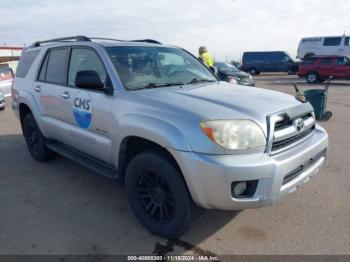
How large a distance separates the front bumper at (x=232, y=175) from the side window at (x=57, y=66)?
7.74ft

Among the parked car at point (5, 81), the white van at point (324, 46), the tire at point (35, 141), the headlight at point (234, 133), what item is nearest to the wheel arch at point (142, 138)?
the headlight at point (234, 133)

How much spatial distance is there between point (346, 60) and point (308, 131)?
1795 cm

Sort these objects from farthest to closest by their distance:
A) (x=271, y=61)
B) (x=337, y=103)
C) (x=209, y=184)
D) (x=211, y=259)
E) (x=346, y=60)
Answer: (x=271, y=61), (x=346, y=60), (x=337, y=103), (x=211, y=259), (x=209, y=184)

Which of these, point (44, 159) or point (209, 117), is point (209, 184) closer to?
point (209, 117)

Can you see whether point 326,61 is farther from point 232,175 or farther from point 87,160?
point 232,175

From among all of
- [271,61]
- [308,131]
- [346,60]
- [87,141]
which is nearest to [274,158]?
[308,131]

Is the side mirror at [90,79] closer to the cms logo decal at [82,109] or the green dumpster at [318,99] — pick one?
the cms logo decal at [82,109]

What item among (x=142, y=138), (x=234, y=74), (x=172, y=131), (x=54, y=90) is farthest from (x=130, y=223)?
(x=234, y=74)

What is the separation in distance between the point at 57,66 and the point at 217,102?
258 centimetres

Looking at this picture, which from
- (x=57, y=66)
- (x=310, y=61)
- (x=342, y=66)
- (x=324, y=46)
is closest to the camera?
(x=57, y=66)

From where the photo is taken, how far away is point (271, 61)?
29.1m

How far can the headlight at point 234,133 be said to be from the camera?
253 centimetres

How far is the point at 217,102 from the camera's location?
290cm

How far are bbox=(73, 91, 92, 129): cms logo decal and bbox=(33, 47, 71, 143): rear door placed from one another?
0.74ft
